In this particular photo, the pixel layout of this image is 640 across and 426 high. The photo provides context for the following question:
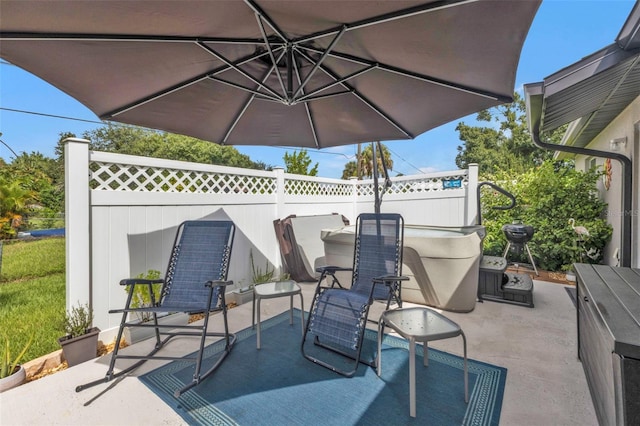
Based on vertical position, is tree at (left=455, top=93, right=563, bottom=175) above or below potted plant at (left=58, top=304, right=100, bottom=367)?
above

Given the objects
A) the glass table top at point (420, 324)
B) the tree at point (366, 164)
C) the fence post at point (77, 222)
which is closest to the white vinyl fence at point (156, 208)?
the fence post at point (77, 222)

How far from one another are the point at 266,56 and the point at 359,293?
233cm

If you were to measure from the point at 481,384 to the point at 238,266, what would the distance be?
11.3 ft

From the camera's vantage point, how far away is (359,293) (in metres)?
2.88

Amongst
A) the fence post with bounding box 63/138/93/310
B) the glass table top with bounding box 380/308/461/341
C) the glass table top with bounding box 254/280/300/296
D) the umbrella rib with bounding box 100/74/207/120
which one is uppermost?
the umbrella rib with bounding box 100/74/207/120

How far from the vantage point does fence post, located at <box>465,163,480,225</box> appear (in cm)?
563

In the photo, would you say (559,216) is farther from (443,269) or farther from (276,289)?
(276,289)

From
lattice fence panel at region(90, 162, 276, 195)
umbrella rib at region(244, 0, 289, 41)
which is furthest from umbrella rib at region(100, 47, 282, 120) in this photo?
lattice fence panel at region(90, 162, 276, 195)

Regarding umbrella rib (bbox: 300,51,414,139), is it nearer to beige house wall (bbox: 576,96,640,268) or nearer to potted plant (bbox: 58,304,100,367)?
beige house wall (bbox: 576,96,640,268)

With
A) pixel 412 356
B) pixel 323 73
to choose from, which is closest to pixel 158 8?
pixel 323 73

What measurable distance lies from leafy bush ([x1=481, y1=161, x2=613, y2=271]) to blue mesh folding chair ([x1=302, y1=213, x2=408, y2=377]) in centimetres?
406

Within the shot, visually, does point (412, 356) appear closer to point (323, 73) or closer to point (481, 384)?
point (481, 384)

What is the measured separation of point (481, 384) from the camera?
2.26 m

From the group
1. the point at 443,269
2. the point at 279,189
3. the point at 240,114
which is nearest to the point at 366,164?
the point at 279,189
